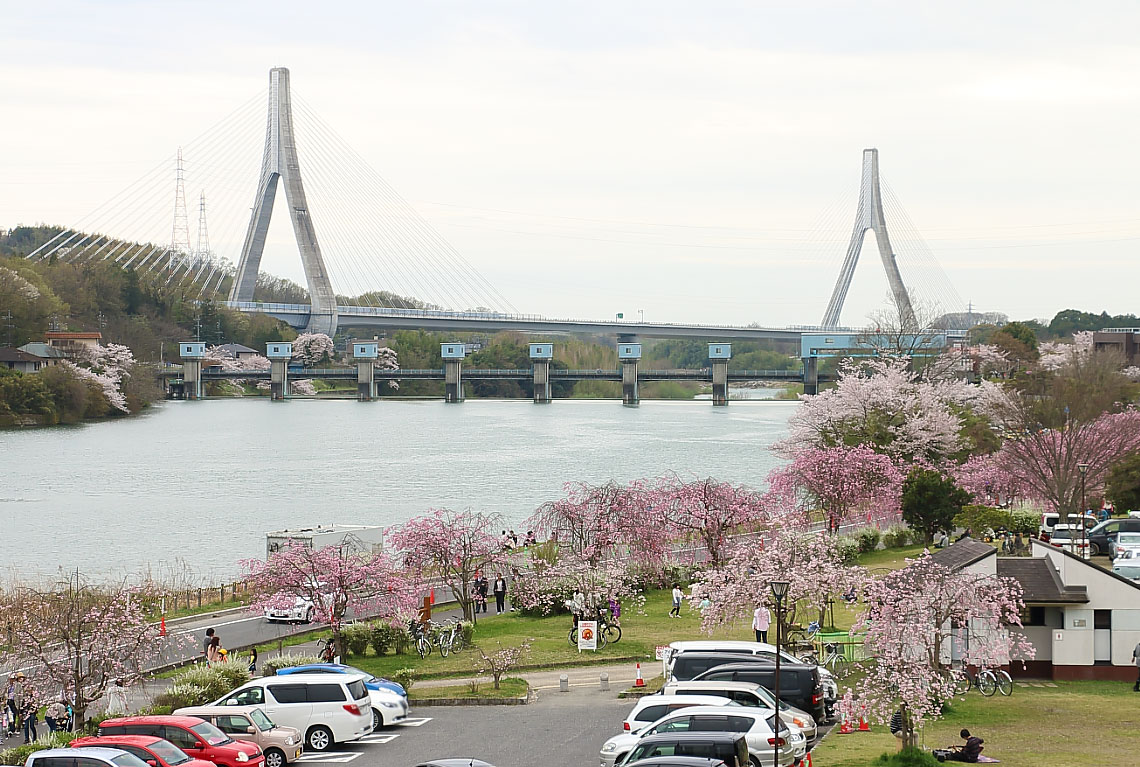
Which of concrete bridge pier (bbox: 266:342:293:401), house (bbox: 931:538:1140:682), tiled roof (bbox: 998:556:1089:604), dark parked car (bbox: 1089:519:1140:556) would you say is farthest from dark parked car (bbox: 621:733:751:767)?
concrete bridge pier (bbox: 266:342:293:401)

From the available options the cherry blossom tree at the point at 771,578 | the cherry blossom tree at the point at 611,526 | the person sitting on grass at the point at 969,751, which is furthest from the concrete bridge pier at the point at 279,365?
the person sitting on grass at the point at 969,751

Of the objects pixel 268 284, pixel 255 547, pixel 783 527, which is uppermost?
pixel 268 284

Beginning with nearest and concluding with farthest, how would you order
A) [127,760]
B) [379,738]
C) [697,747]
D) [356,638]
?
[697,747] → [127,760] → [379,738] → [356,638]

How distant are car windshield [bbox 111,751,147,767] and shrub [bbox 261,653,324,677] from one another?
5758mm

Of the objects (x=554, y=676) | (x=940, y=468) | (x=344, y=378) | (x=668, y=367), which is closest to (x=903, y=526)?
(x=940, y=468)

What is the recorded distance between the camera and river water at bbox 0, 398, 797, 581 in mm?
42062

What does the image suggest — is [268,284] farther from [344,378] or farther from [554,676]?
[554,676]

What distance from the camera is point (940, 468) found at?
1512 inches

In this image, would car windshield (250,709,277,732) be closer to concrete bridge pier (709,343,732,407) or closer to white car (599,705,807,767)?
white car (599,705,807,767)

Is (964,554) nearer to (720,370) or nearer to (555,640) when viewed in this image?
(555,640)

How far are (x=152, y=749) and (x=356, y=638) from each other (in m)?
9.02

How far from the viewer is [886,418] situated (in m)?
41.4

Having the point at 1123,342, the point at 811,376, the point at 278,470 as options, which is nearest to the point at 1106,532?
the point at 278,470

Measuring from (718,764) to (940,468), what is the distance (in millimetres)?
28963
